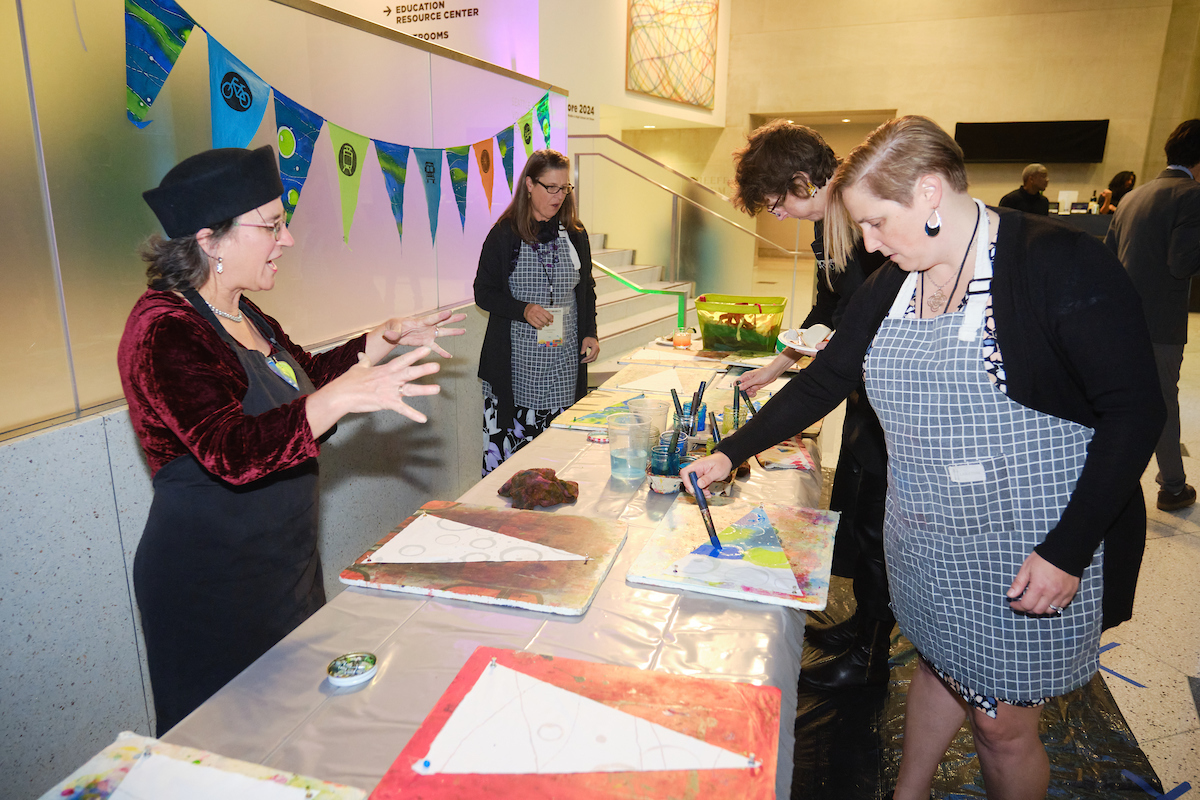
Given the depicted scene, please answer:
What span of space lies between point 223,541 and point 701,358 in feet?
7.34

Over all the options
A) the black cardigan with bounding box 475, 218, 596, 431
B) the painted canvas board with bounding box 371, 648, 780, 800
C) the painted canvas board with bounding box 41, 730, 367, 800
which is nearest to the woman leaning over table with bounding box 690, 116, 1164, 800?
the painted canvas board with bounding box 371, 648, 780, 800

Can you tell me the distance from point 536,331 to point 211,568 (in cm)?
183

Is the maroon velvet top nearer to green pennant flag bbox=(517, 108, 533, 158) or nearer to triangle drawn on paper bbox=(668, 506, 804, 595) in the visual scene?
triangle drawn on paper bbox=(668, 506, 804, 595)

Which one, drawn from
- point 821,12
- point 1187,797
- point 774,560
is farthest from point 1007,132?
point 774,560

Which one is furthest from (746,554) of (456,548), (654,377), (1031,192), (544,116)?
(1031,192)

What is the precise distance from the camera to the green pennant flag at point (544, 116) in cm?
458

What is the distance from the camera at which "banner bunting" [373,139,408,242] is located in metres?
3.07

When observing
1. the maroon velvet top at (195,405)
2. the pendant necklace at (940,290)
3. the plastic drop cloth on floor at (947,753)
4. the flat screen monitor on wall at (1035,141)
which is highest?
the flat screen monitor on wall at (1035,141)

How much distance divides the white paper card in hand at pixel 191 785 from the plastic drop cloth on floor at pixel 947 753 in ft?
4.69

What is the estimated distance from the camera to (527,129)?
4.42m

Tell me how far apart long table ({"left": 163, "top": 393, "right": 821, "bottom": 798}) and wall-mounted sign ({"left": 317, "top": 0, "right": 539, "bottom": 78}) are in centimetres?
605

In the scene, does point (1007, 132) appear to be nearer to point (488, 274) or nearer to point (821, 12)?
point (821, 12)

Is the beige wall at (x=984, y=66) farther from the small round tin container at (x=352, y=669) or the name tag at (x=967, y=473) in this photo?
the small round tin container at (x=352, y=669)

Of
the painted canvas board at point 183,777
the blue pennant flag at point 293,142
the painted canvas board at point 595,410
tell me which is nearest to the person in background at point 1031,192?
the painted canvas board at point 595,410
